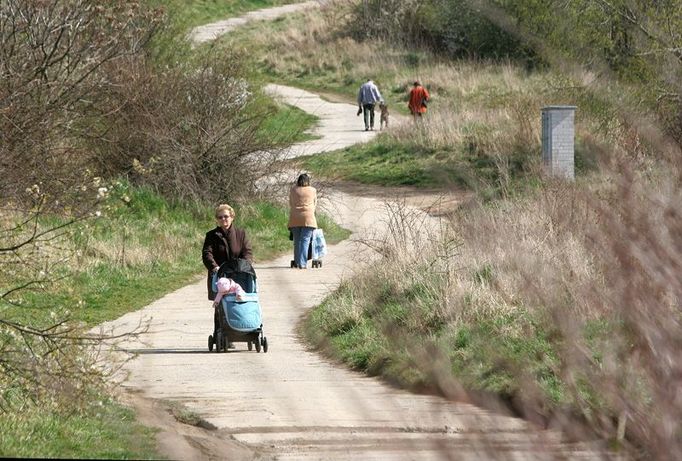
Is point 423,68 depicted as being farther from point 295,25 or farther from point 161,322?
point 161,322

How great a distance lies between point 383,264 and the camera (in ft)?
54.2

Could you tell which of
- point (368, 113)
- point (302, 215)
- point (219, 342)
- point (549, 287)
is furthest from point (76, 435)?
point (368, 113)

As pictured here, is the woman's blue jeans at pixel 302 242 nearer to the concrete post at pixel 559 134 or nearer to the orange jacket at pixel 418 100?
the concrete post at pixel 559 134

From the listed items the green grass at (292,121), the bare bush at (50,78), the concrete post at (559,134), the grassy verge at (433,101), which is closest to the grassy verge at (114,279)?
the bare bush at (50,78)

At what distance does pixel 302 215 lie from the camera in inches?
817

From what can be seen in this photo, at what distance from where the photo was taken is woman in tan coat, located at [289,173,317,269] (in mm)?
20703

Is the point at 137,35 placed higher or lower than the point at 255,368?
higher

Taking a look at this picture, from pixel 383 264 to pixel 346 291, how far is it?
524mm

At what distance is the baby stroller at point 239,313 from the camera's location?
1371 cm

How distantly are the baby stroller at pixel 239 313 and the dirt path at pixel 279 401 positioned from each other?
17cm

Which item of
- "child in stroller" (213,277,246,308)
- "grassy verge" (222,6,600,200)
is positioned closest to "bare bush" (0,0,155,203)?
"grassy verge" (222,6,600,200)

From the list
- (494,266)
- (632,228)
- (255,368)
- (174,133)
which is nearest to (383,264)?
(494,266)

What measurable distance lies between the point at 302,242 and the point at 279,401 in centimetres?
972

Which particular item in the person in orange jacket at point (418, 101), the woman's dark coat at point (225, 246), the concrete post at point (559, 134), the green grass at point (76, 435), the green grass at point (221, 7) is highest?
the green grass at point (221, 7)
